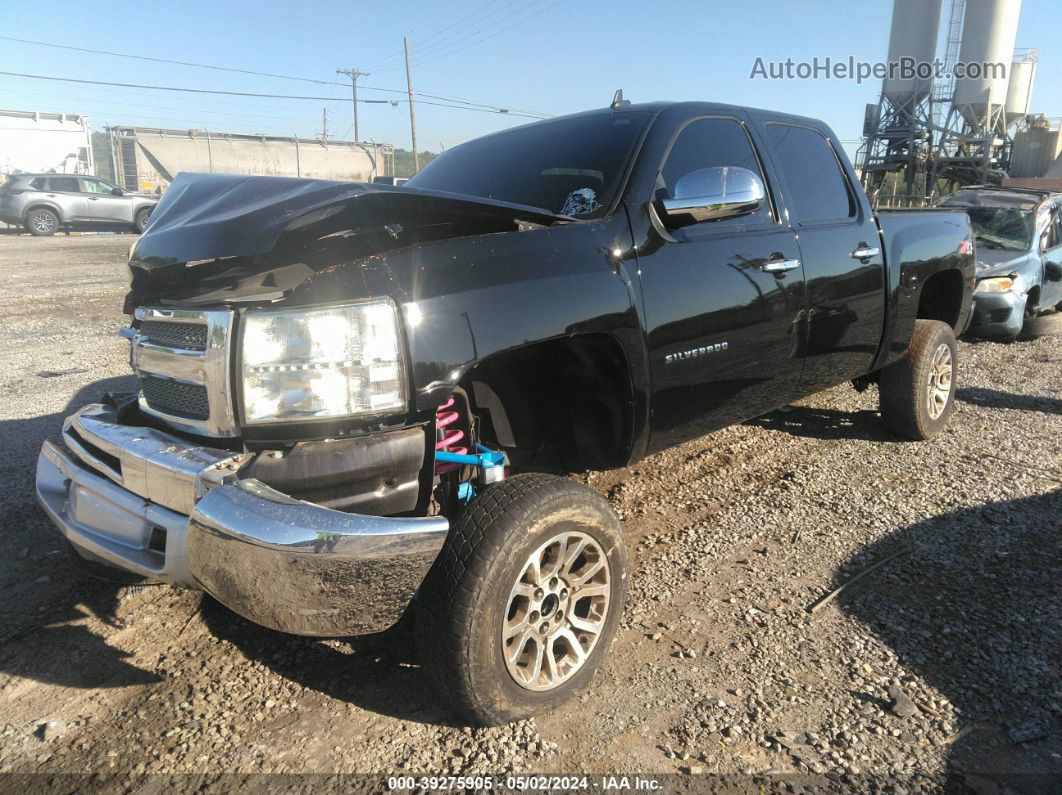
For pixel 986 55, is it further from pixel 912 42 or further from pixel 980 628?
pixel 980 628

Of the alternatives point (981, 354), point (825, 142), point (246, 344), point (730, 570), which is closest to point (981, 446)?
point (825, 142)

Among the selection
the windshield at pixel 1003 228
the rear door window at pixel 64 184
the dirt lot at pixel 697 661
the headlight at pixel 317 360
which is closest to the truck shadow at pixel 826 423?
the dirt lot at pixel 697 661

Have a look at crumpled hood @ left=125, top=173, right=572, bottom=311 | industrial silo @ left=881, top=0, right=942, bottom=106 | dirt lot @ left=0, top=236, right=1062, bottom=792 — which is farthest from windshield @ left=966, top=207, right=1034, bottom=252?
industrial silo @ left=881, top=0, right=942, bottom=106

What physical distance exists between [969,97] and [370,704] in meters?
46.7

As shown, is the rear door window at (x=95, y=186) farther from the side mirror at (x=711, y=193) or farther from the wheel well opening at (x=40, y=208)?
the side mirror at (x=711, y=193)

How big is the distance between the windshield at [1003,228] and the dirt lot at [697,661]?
580 cm

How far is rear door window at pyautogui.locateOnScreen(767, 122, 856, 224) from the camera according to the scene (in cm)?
372

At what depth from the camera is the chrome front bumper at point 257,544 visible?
1.87 m

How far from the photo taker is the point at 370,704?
2.40 meters

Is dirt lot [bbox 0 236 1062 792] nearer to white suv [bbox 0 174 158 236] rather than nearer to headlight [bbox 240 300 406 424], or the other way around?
headlight [bbox 240 300 406 424]

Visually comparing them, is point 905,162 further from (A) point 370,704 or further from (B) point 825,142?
(A) point 370,704

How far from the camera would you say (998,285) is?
8.16m

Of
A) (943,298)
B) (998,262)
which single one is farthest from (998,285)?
(943,298)

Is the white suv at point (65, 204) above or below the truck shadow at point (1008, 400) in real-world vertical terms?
above
